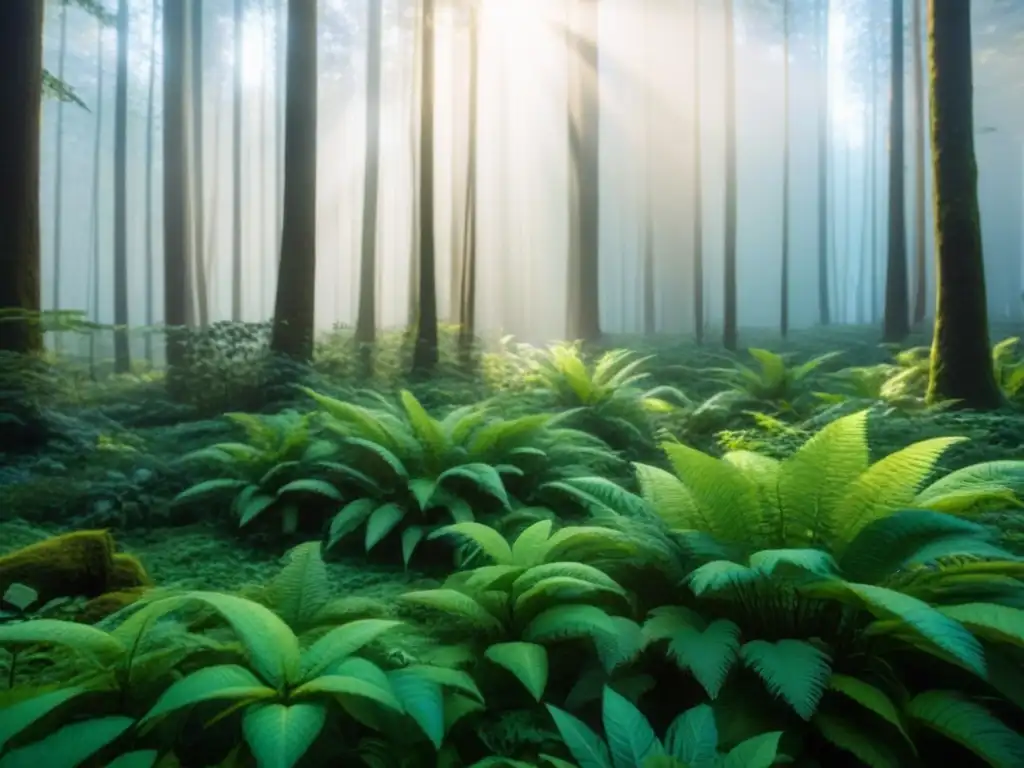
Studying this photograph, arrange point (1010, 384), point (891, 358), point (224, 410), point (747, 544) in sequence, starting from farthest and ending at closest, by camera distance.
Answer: point (891, 358) → point (224, 410) → point (1010, 384) → point (747, 544)

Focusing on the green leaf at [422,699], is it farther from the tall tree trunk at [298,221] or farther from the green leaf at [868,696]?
the tall tree trunk at [298,221]

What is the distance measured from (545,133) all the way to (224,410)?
11.8 m

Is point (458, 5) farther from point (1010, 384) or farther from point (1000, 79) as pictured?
point (1010, 384)

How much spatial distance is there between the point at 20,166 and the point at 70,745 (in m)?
5.40

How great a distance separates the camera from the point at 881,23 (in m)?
10.3

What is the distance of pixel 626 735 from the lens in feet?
6.42

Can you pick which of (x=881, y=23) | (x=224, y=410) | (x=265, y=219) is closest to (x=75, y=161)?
(x=265, y=219)

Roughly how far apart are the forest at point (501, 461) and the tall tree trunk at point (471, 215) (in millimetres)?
109

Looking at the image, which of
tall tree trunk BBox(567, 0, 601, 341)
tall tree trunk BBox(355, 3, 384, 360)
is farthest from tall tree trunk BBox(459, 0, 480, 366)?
tall tree trunk BBox(567, 0, 601, 341)

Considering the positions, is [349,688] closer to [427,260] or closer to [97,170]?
[427,260]

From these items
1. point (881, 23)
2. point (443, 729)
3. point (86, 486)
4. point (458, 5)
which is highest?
point (458, 5)

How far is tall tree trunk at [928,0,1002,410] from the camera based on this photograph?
584 cm

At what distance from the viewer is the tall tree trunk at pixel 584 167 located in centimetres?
1223

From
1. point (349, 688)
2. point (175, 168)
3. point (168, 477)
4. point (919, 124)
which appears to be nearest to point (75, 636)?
point (349, 688)
